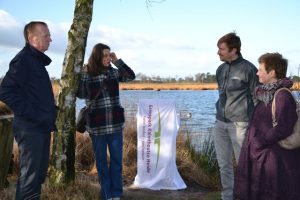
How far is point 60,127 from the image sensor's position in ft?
19.9

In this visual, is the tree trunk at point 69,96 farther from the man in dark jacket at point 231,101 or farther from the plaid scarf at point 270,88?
the plaid scarf at point 270,88

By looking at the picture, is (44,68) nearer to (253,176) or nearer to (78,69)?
(78,69)

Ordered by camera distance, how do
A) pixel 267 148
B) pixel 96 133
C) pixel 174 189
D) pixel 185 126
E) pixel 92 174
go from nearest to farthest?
pixel 267 148, pixel 96 133, pixel 174 189, pixel 92 174, pixel 185 126

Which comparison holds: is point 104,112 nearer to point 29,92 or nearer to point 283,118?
point 29,92

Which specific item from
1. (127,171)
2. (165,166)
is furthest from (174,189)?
(127,171)

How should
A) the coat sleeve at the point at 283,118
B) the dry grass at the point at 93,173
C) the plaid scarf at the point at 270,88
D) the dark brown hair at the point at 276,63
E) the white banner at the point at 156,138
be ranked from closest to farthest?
the coat sleeve at the point at 283,118, the plaid scarf at the point at 270,88, the dark brown hair at the point at 276,63, the dry grass at the point at 93,173, the white banner at the point at 156,138

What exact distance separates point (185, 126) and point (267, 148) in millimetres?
4615

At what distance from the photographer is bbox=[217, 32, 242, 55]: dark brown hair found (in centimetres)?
609

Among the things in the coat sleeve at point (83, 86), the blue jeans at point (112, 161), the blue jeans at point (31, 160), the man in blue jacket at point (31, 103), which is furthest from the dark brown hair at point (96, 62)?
the blue jeans at point (31, 160)

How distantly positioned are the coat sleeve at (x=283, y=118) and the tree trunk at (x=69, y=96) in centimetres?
256

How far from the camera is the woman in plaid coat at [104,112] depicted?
5.97 metres

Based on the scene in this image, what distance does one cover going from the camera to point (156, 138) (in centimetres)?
741

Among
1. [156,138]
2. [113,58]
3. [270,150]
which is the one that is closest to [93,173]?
[156,138]

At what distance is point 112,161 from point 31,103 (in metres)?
1.79
